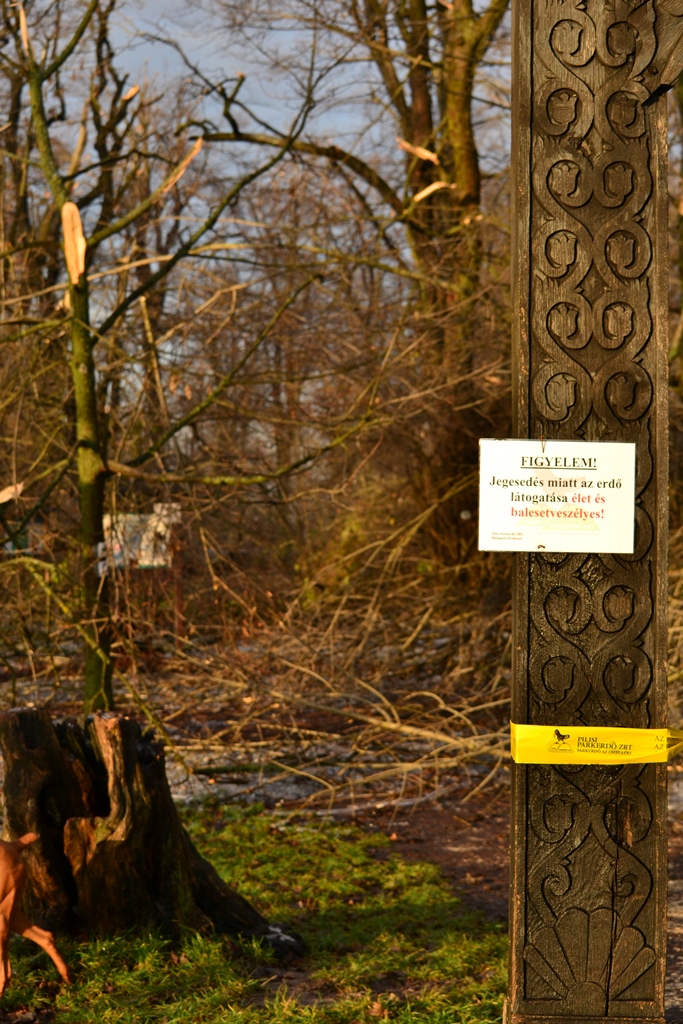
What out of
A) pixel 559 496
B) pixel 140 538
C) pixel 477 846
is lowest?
pixel 477 846

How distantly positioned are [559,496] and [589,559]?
0.20 m

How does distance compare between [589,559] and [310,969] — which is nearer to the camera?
[589,559]

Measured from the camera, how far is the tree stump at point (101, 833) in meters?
4.36

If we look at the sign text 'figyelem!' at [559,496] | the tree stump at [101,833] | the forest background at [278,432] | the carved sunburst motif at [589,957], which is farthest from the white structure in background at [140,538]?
the carved sunburst motif at [589,957]

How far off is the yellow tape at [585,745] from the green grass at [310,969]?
1085mm

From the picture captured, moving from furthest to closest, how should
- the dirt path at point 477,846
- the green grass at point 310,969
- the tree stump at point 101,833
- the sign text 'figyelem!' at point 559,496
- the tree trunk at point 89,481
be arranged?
the tree trunk at point 89,481 < the dirt path at point 477,846 < the tree stump at point 101,833 < the green grass at point 310,969 < the sign text 'figyelem!' at point 559,496

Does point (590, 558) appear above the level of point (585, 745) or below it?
above

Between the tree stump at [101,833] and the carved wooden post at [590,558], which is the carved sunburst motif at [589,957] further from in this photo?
→ the tree stump at [101,833]

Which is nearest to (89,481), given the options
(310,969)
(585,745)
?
(310,969)

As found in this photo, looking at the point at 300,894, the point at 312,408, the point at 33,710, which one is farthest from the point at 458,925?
the point at 312,408

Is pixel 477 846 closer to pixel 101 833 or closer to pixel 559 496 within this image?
pixel 101 833

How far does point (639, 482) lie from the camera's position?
10.4ft

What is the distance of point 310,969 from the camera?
4.41 m

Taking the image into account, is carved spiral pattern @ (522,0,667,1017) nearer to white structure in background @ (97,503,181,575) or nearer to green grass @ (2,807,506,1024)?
green grass @ (2,807,506,1024)
